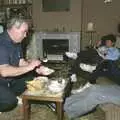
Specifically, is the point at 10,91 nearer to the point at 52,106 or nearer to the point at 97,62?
the point at 52,106

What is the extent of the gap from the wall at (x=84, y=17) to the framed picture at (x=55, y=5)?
0.26ft

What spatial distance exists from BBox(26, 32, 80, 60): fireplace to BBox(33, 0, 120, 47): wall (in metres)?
0.14

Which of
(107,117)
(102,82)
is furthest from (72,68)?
(107,117)

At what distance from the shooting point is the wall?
17.8ft

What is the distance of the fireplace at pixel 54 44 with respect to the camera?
5.56m

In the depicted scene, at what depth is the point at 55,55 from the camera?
5625mm

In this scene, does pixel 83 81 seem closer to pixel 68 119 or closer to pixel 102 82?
pixel 102 82

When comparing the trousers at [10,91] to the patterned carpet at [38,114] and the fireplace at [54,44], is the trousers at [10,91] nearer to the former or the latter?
the patterned carpet at [38,114]

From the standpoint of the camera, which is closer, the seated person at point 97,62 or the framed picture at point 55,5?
the seated person at point 97,62

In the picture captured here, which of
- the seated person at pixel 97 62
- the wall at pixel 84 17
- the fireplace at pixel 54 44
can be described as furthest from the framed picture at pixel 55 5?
the seated person at pixel 97 62

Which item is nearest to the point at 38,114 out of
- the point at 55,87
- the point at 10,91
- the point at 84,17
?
the point at 10,91

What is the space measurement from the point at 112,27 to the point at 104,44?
0.99 metres

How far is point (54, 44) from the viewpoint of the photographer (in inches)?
223

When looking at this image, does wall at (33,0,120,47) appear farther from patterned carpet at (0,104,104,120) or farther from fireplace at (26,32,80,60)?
patterned carpet at (0,104,104,120)
